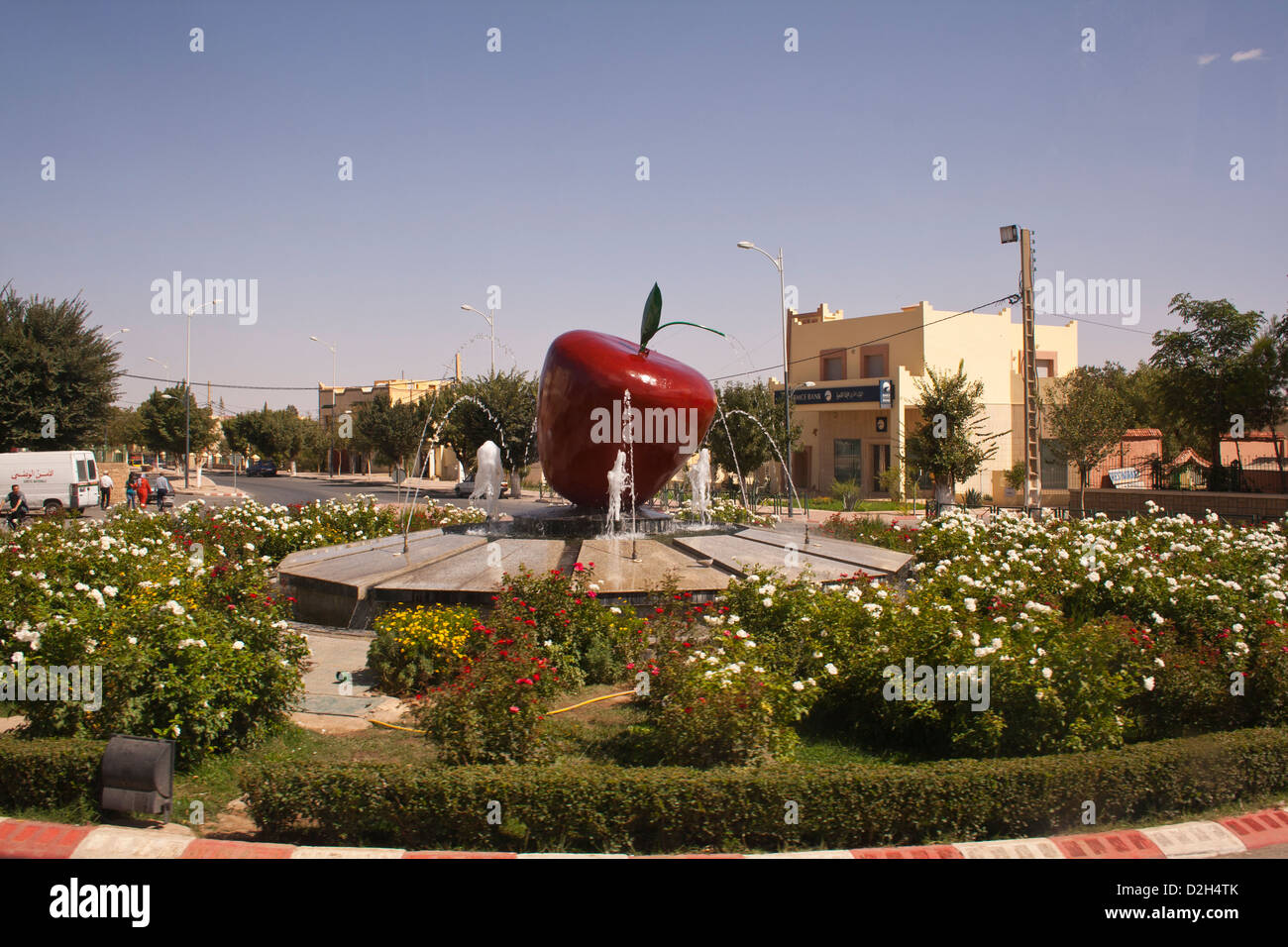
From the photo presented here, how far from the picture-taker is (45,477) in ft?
93.2

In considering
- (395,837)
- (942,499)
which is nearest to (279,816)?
(395,837)

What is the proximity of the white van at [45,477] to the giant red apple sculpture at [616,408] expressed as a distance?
22.8m

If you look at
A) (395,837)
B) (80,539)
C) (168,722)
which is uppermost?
(80,539)

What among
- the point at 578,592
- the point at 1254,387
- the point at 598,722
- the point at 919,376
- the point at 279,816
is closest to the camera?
the point at 279,816

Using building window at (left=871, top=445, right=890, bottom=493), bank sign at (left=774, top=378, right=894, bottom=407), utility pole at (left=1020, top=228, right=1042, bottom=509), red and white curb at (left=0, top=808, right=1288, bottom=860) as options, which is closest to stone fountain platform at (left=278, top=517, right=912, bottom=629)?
red and white curb at (left=0, top=808, right=1288, bottom=860)

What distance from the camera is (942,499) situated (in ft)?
95.7

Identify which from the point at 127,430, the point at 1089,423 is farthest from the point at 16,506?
the point at 127,430

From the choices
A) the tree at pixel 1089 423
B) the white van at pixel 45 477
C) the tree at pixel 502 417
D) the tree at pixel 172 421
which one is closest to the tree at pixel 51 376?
the white van at pixel 45 477

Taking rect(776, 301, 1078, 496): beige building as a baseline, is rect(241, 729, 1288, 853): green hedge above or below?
below

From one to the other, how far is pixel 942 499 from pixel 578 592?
23.1m

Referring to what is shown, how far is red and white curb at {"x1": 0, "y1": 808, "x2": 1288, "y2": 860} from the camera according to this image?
4.77 metres

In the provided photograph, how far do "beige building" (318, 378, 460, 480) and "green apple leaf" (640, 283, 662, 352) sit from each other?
3567 cm

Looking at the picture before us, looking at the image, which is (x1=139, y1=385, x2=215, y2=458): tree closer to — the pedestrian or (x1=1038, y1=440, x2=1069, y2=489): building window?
the pedestrian

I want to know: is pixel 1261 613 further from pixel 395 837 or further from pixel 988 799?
pixel 395 837
